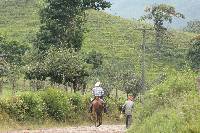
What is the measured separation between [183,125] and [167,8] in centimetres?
9909

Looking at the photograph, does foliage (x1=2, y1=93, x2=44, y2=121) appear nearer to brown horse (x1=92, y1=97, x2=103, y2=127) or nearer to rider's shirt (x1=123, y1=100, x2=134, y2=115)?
brown horse (x1=92, y1=97, x2=103, y2=127)

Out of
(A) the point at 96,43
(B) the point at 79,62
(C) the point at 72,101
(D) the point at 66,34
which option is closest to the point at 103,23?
(A) the point at 96,43

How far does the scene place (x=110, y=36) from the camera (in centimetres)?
12306

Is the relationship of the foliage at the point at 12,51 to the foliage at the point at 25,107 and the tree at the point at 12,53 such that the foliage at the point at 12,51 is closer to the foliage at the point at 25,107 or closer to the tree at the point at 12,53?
the tree at the point at 12,53

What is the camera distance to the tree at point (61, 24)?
62000 millimetres

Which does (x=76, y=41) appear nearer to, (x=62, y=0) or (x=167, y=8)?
(x=62, y=0)

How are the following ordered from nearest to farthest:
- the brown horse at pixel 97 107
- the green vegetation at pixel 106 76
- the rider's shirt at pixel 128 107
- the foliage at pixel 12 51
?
1. the green vegetation at pixel 106 76
2. the brown horse at pixel 97 107
3. the rider's shirt at pixel 128 107
4. the foliage at pixel 12 51

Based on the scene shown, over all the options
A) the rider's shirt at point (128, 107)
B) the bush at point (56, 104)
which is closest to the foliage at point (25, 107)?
the bush at point (56, 104)

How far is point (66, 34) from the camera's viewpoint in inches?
2468

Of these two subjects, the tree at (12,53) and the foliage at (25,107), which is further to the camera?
the tree at (12,53)

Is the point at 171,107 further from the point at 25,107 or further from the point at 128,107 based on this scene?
the point at 25,107

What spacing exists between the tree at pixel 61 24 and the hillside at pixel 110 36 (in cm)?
3712

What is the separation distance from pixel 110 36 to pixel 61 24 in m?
59.3

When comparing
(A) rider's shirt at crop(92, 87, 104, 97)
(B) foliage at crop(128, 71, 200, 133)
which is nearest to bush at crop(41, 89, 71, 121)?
(A) rider's shirt at crop(92, 87, 104, 97)
